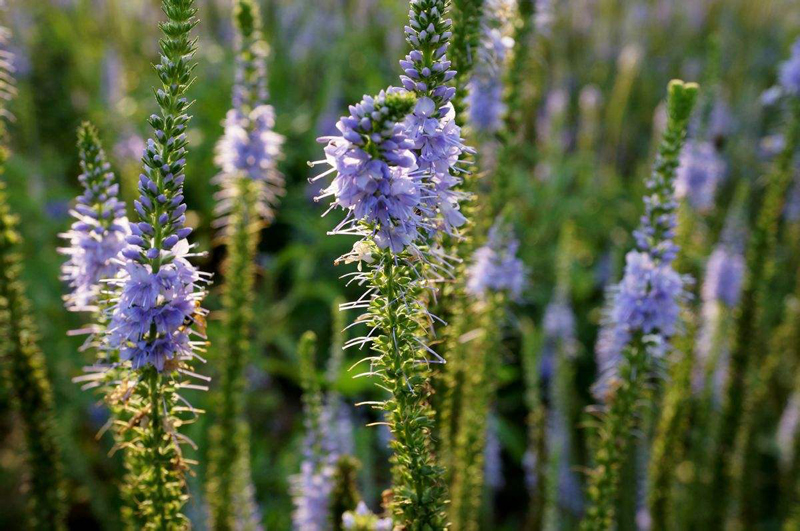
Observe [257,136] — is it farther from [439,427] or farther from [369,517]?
[369,517]

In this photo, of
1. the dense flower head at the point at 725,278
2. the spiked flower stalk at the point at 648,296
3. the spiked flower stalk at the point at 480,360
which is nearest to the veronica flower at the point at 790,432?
the dense flower head at the point at 725,278

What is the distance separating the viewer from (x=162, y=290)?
6.08 feet

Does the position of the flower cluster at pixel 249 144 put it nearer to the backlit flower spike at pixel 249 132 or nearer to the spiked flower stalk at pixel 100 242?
the backlit flower spike at pixel 249 132

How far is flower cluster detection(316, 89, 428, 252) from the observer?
1581 millimetres

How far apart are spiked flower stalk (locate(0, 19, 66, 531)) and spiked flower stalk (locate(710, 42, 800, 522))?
140 inches

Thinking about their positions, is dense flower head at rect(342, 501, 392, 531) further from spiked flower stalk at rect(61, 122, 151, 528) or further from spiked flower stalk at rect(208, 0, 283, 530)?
spiked flower stalk at rect(208, 0, 283, 530)

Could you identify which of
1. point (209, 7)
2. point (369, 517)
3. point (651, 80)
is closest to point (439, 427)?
point (369, 517)

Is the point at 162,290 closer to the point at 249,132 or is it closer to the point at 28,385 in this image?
the point at 28,385

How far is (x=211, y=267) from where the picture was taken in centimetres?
625

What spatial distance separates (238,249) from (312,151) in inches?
164

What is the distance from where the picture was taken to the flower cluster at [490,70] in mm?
2904

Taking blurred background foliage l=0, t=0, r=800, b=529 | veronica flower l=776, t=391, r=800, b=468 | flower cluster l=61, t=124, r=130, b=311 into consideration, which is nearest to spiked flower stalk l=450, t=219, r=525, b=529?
blurred background foliage l=0, t=0, r=800, b=529

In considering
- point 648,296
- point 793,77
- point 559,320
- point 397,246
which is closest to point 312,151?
point 559,320

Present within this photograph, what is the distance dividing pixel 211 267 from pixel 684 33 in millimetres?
8935
